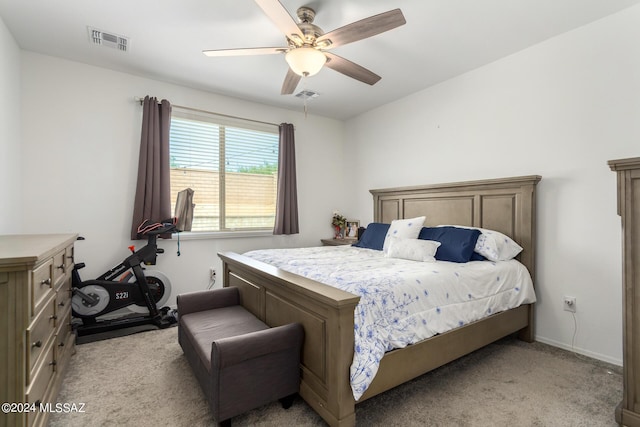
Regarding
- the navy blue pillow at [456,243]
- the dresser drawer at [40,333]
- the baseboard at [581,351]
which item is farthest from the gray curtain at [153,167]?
the baseboard at [581,351]

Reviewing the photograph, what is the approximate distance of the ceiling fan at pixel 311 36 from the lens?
190 centimetres

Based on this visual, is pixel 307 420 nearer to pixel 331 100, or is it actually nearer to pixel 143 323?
pixel 143 323

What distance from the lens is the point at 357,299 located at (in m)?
1.55

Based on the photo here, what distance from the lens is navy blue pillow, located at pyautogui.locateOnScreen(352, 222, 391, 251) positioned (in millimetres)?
3412

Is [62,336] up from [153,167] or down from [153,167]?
down

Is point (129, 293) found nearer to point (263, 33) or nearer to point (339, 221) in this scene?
point (263, 33)

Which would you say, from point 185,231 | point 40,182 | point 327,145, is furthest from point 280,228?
point 40,182

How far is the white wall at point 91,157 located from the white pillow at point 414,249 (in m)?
2.30

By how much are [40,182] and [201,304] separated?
2132 mm

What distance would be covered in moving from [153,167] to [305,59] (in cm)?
218

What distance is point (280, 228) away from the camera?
4.30 meters

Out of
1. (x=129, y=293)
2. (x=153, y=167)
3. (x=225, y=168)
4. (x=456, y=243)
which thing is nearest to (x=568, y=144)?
(x=456, y=243)

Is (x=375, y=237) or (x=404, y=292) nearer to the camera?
(x=404, y=292)

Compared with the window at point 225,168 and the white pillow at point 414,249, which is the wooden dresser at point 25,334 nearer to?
the window at point 225,168
